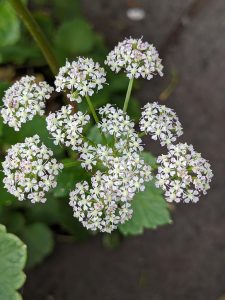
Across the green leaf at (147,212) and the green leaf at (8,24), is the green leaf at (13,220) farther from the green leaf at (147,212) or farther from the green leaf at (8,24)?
the green leaf at (8,24)

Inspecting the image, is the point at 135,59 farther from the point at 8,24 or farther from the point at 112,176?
the point at 8,24

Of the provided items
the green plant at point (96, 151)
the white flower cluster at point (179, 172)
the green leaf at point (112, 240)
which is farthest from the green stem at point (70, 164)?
the green leaf at point (112, 240)

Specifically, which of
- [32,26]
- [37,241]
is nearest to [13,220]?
[37,241]

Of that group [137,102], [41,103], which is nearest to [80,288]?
[137,102]

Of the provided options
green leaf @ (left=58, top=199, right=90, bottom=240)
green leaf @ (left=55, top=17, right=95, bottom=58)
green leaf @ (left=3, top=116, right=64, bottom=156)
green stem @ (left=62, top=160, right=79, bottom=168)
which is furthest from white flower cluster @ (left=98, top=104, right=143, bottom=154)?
green leaf @ (left=55, top=17, right=95, bottom=58)

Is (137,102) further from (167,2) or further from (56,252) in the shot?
(56,252)
